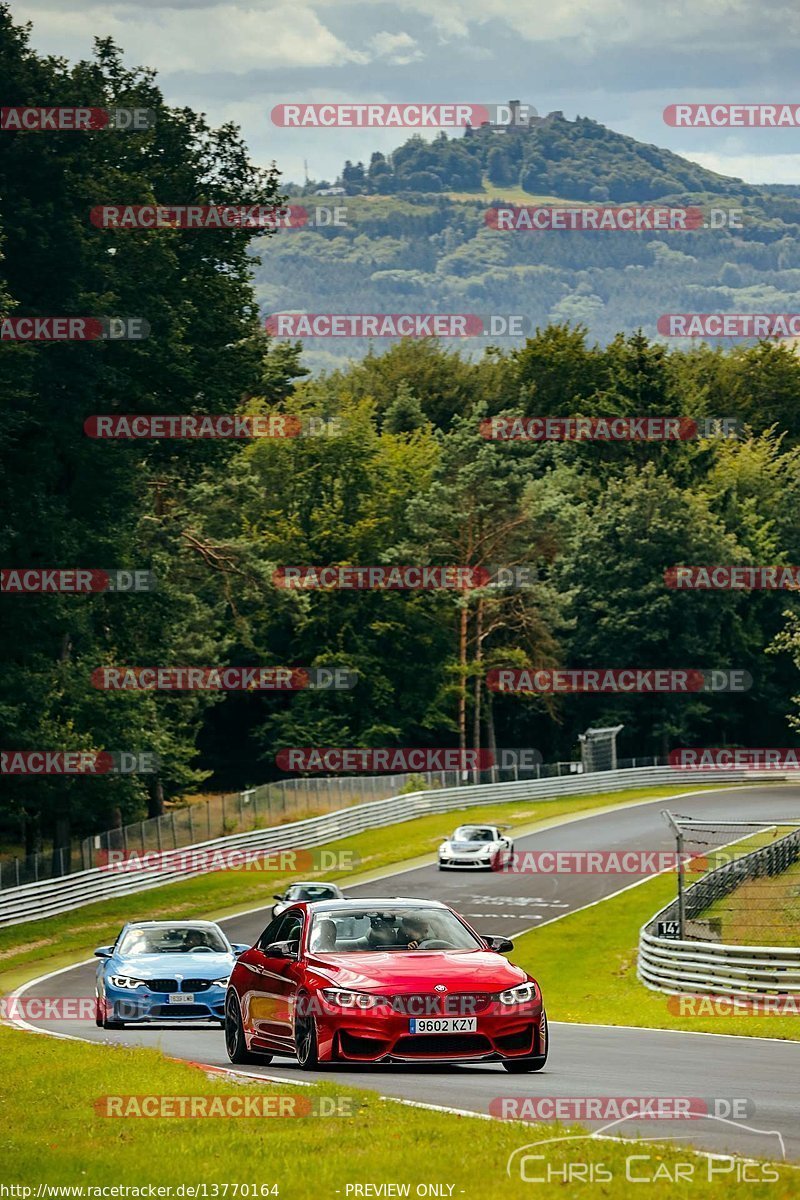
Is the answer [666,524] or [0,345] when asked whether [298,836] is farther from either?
[666,524]

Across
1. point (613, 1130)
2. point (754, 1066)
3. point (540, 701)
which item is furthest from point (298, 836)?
point (613, 1130)

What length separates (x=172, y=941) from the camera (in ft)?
72.7

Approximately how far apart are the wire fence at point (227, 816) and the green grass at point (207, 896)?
1.28 m

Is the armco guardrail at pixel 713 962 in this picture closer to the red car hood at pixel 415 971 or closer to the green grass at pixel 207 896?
the green grass at pixel 207 896

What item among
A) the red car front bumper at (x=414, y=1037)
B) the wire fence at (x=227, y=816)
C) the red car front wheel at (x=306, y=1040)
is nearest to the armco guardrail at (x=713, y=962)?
the red car front bumper at (x=414, y=1037)

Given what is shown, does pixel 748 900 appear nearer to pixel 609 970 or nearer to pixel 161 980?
pixel 609 970

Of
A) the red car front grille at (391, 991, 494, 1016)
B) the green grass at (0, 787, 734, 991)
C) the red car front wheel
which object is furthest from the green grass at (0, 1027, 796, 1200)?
the green grass at (0, 787, 734, 991)

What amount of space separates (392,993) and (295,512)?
2914 inches

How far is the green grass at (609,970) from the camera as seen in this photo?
77.6 feet

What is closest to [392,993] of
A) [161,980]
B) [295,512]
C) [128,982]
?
[161,980]

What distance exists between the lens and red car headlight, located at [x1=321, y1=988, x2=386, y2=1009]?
13633 mm

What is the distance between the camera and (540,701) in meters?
88.3

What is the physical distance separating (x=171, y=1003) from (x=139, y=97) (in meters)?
31.1

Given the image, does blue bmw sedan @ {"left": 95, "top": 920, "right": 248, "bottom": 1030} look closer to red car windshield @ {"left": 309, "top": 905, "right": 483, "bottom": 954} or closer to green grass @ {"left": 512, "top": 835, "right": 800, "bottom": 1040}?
green grass @ {"left": 512, "top": 835, "right": 800, "bottom": 1040}
